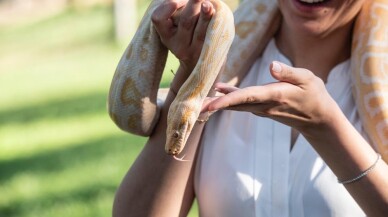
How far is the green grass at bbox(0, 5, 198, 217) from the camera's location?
5.14 m

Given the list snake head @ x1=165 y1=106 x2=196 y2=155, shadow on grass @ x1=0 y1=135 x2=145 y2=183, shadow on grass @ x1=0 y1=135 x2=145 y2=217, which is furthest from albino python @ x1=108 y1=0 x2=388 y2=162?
shadow on grass @ x1=0 y1=135 x2=145 y2=183

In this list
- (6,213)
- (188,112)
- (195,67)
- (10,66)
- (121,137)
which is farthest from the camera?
(10,66)

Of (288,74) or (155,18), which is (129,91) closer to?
(155,18)

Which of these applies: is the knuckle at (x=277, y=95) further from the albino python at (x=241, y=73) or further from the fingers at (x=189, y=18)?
the albino python at (x=241, y=73)

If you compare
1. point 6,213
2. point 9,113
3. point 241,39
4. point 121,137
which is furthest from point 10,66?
point 241,39

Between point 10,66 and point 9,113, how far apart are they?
2842 mm

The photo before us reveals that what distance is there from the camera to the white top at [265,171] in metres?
2.09

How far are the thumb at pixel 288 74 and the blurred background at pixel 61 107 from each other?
2.96 meters

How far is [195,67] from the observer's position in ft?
6.26

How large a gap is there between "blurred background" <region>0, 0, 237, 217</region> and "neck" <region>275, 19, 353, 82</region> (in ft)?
8.18

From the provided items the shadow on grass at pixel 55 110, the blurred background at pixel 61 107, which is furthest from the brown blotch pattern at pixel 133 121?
the shadow on grass at pixel 55 110

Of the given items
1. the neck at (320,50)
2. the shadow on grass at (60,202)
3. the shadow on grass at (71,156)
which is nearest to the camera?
the neck at (320,50)

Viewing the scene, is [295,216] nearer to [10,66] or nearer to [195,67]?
[195,67]

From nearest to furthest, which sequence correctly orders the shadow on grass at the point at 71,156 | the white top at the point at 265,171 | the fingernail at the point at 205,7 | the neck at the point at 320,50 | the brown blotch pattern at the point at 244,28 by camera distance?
the fingernail at the point at 205,7 → the white top at the point at 265,171 → the neck at the point at 320,50 → the brown blotch pattern at the point at 244,28 → the shadow on grass at the point at 71,156
